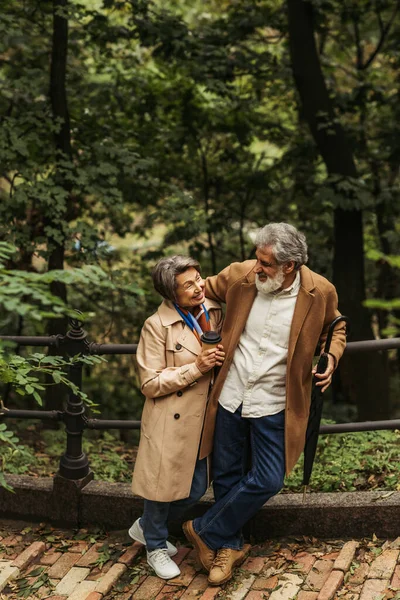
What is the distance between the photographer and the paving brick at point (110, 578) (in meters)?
3.69

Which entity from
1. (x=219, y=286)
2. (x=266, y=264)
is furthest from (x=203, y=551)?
(x=266, y=264)

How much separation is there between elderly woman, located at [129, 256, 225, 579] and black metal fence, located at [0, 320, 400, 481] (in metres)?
0.49

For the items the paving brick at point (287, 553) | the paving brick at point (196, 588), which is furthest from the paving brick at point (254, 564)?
the paving brick at point (196, 588)

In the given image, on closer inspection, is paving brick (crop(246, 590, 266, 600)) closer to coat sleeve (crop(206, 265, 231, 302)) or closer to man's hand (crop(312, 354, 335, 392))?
man's hand (crop(312, 354, 335, 392))

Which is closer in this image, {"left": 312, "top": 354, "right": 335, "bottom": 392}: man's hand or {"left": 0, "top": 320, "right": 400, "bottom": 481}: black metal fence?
{"left": 312, "top": 354, "right": 335, "bottom": 392}: man's hand

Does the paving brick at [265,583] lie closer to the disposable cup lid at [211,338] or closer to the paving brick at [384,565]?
the paving brick at [384,565]

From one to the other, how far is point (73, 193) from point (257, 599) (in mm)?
4296

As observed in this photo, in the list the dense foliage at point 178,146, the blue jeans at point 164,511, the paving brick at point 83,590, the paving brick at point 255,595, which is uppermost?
the dense foliage at point 178,146

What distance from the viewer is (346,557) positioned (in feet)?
12.2

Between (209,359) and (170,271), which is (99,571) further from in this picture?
(170,271)

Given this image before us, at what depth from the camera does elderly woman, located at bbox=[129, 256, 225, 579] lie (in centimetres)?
343

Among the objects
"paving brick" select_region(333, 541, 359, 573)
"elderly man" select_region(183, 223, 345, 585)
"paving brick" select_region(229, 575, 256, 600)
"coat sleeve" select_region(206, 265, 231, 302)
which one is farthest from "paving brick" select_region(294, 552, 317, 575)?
"coat sleeve" select_region(206, 265, 231, 302)

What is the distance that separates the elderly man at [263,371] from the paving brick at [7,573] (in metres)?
1.03

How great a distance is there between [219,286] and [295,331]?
0.47 metres
